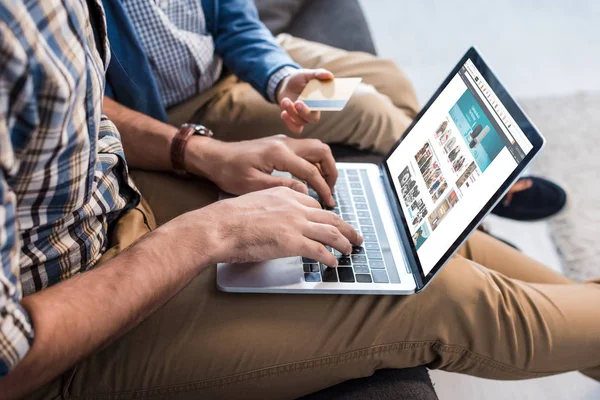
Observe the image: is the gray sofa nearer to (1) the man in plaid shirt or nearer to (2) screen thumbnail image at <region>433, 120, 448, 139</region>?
(2) screen thumbnail image at <region>433, 120, 448, 139</region>

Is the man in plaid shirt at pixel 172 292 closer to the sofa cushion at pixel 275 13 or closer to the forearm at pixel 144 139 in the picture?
the forearm at pixel 144 139

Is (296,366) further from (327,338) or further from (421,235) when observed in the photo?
(421,235)

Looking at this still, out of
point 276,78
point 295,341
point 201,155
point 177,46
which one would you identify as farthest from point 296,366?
point 177,46

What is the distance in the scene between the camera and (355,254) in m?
0.86

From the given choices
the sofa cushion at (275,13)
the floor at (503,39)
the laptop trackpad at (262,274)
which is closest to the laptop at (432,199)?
the laptop trackpad at (262,274)

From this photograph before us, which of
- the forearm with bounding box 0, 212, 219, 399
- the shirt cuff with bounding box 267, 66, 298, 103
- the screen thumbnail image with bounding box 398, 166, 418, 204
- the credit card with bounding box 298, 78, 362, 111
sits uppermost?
the credit card with bounding box 298, 78, 362, 111

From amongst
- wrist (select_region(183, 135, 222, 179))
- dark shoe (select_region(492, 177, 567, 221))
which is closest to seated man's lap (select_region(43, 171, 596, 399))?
wrist (select_region(183, 135, 222, 179))

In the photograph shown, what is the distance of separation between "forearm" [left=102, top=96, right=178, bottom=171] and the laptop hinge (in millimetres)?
394

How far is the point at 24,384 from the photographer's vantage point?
607 millimetres

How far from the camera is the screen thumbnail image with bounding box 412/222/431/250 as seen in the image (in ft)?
2.77

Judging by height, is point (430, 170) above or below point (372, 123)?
above

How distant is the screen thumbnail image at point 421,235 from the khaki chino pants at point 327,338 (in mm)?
56

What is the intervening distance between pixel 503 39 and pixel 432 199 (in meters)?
1.99

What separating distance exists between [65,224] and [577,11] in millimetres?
2819
